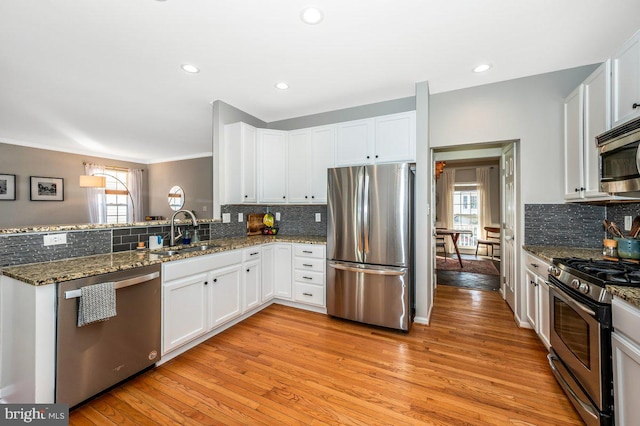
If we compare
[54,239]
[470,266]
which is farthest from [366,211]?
[470,266]

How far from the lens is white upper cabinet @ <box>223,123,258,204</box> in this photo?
3.24 m

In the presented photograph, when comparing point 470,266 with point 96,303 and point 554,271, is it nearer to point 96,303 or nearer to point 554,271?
point 554,271

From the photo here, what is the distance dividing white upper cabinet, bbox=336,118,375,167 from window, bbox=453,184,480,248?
564 cm

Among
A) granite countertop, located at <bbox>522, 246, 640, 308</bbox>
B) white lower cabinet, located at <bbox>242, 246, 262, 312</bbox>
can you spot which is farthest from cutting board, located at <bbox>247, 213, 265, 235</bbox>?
granite countertop, located at <bbox>522, 246, 640, 308</bbox>

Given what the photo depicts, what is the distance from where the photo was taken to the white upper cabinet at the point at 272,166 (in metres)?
3.58

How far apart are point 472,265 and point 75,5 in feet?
22.8

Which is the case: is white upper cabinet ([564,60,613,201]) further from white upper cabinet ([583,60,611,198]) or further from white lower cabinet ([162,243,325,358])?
white lower cabinet ([162,243,325,358])

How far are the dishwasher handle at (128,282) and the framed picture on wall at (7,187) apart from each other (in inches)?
200

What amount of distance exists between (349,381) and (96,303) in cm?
178

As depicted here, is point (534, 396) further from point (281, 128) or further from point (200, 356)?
point (281, 128)

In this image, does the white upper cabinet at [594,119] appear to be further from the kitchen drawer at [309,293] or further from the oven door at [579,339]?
the kitchen drawer at [309,293]

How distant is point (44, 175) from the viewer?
5125 millimetres

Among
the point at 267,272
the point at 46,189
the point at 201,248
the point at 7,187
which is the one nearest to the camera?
the point at 201,248

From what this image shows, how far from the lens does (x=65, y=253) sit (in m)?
1.98
